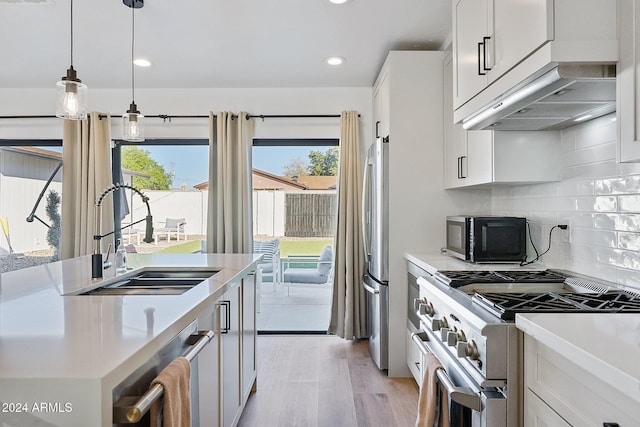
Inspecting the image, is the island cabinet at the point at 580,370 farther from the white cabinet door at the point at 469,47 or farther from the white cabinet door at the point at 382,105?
the white cabinet door at the point at 382,105

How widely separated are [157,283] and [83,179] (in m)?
2.50

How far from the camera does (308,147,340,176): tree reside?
438 centimetres

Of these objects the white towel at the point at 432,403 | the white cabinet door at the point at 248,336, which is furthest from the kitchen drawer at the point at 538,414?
the white cabinet door at the point at 248,336

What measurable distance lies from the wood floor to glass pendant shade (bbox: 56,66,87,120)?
6.29ft

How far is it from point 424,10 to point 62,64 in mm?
3046

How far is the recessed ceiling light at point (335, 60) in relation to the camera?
3.46 meters

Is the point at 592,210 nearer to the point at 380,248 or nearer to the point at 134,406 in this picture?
the point at 380,248

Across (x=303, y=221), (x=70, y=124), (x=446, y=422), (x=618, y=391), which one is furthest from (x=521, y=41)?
(x=70, y=124)

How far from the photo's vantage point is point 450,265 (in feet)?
8.06

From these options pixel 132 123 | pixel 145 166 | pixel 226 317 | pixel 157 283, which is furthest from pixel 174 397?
pixel 145 166

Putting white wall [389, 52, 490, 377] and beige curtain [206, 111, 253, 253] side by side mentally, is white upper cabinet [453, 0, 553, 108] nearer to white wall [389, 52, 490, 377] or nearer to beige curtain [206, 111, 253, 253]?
white wall [389, 52, 490, 377]

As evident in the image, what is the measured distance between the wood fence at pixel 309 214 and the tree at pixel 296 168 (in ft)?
0.73

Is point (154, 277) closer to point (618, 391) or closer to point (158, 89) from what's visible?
point (618, 391)

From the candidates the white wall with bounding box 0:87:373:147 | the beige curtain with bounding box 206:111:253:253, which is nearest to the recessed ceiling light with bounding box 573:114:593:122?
the white wall with bounding box 0:87:373:147
